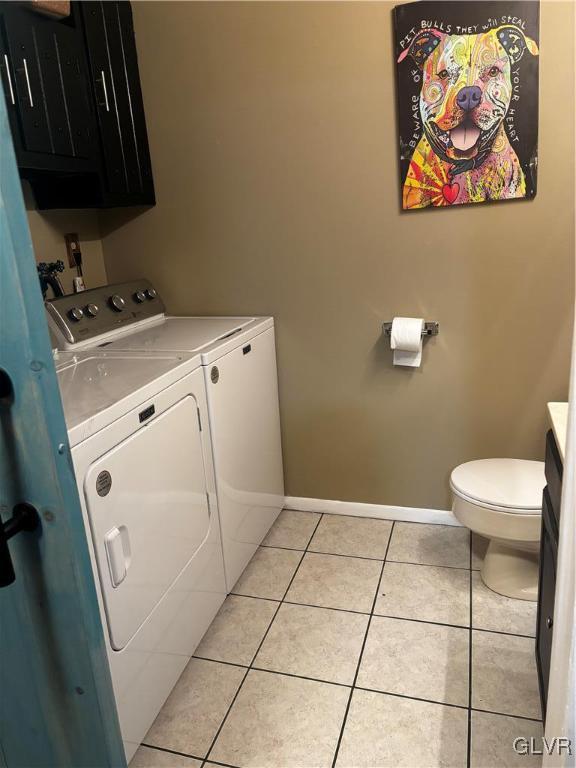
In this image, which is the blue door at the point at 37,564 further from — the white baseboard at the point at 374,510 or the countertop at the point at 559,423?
the white baseboard at the point at 374,510

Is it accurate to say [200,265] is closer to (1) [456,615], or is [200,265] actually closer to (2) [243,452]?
(2) [243,452]

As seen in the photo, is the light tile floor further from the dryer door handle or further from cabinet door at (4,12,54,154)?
cabinet door at (4,12,54,154)

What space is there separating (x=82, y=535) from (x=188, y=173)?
1961 mm

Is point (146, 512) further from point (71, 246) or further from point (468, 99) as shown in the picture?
point (468, 99)

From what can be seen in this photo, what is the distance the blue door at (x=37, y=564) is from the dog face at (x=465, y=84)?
1757 mm

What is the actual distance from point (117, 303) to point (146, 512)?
3.73 feet

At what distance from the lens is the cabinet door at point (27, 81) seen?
183 cm

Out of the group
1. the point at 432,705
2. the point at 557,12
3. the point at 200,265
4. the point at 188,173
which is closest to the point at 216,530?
the point at 432,705

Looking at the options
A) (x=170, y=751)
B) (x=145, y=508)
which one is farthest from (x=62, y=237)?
(x=170, y=751)

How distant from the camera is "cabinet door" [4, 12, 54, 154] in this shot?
6.02ft

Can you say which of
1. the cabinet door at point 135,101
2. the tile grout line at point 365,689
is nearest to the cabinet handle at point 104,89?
the cabinet door at point 135,101

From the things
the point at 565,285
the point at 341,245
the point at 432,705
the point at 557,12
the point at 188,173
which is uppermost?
the point at 557,12

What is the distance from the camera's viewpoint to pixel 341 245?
2.41 metres

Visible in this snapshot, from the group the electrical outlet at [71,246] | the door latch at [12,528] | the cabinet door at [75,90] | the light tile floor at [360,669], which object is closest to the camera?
the door latch at [12,528]
